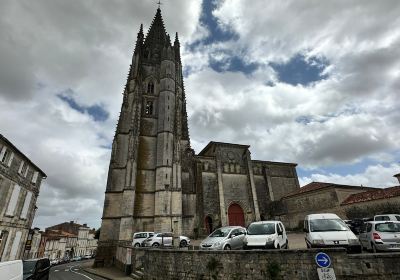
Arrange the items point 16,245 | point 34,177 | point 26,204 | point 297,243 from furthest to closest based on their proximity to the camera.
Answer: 1. point 34,177
2. point 26,204
3. point 16,245
4. point 297,243

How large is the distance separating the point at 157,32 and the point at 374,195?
39.4 m

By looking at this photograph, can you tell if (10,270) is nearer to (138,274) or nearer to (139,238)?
(138,274)

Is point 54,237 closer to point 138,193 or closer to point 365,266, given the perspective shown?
point 138,193

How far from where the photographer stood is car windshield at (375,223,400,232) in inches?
343

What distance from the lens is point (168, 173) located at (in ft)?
84.8

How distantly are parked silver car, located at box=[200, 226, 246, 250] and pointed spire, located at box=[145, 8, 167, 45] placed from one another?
34.9 meters

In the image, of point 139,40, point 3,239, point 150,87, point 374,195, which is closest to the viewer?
point 3,239

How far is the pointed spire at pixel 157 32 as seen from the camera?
127 feet

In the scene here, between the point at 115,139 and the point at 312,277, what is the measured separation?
25600mm

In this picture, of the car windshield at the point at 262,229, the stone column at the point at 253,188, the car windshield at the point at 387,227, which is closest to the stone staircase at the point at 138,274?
the car windshield at the point at 262,229

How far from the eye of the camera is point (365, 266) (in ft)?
23.5

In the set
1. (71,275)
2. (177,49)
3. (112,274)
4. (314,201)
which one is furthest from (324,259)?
(177,49)

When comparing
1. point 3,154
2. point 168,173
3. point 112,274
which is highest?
point 168,173

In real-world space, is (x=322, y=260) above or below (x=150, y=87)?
below
